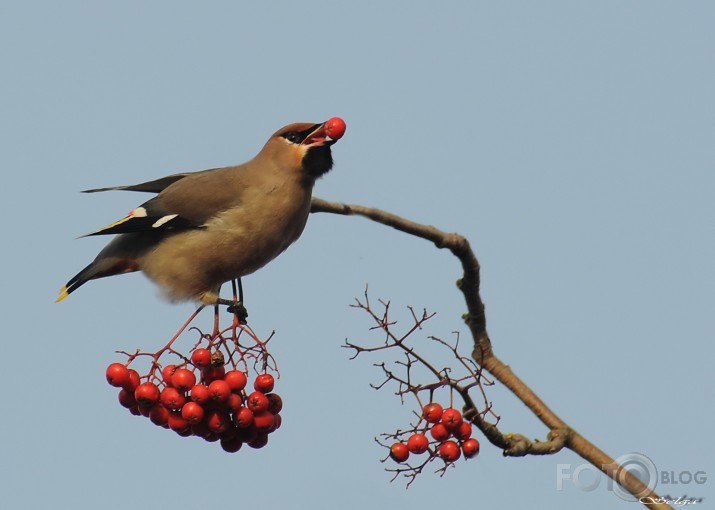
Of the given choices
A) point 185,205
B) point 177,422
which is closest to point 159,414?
point 177,422

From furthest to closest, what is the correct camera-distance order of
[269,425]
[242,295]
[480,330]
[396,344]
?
[242,295]
[480,330]
[269,425]
[396,344]

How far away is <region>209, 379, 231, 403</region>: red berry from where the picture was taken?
156 inches

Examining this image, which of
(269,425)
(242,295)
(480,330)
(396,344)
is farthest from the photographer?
(242,295)

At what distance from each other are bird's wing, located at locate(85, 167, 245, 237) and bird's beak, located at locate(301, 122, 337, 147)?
40 cm

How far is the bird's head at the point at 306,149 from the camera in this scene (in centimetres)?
513

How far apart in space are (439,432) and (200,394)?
0.91 metres

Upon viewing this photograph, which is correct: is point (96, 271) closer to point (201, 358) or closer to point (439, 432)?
point (201, 358)

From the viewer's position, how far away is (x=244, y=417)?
158 inches

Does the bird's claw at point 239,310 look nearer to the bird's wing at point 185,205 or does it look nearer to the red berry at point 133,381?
the red berry at point 133,381

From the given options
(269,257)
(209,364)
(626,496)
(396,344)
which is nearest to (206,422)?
(209,364)

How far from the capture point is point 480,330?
176 inches

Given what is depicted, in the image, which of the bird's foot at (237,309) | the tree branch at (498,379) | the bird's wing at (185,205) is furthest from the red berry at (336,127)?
the bird's foot at (237,309)

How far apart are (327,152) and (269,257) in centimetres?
60

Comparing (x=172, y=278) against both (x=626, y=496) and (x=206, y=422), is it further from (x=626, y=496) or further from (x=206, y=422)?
(x=626, y=496)
